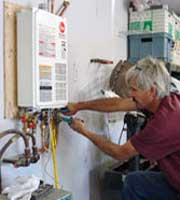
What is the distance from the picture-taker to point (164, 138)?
6.12ft

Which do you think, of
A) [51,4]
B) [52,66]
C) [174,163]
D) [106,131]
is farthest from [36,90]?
[106,131]

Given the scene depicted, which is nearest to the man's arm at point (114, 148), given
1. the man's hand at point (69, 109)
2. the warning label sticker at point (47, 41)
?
the man's hand at point (69, 109)

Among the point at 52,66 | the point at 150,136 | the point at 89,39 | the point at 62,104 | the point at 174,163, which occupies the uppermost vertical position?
the point at 89,39

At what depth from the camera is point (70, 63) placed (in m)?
2.52

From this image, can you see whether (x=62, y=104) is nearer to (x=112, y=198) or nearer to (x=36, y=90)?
(x=36, y=90)

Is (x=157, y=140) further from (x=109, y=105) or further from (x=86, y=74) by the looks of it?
(x=86, y=74)

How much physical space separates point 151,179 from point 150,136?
511 mm

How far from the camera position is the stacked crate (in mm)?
3258

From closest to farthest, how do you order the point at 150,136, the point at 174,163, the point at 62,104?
the point at 150,136 → the point at 174,163 → the point at 62,104

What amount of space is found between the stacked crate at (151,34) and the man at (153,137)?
4.05ft

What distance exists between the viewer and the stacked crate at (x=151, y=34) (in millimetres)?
3258

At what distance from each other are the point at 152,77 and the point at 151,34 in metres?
1.40

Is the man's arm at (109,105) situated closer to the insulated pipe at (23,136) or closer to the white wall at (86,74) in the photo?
the white wall at (86,74)

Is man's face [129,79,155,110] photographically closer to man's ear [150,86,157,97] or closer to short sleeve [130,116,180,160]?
man's ear [150,86,157,97]
